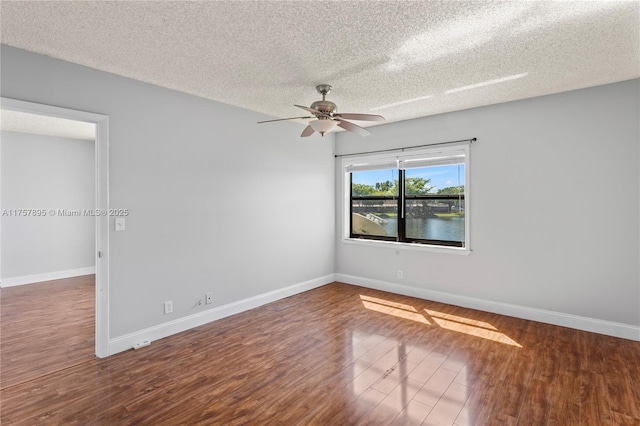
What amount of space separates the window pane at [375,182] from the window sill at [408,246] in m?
0.81

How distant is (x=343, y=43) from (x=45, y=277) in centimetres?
666

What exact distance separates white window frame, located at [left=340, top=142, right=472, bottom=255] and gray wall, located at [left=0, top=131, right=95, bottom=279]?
5085 millimetres

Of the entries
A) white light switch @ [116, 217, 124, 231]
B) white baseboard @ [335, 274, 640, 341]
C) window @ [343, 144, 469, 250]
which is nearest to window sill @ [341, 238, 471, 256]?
window @ [343, 144, 469, 250]

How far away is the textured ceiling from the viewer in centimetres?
206

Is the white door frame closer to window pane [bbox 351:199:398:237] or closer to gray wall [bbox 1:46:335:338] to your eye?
gray wall [bbox 1:46:335:338]

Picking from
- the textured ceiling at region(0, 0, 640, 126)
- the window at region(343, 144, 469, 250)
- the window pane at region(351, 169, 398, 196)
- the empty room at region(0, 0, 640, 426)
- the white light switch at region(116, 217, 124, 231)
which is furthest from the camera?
the window pane at region(351, 169, 398, 196)

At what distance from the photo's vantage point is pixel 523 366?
Result: 278 centimetres

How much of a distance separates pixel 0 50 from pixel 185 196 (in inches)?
71.8

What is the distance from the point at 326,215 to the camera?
5.57 meters

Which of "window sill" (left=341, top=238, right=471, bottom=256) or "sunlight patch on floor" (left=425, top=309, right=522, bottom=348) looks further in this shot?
"window sill" (left=341, top=238, right=471, bottom=256)

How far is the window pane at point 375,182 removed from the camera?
204 inches

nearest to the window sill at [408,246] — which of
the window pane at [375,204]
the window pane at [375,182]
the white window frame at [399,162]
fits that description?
the white window frame at [399,162]

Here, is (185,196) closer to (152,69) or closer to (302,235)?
(152,69)

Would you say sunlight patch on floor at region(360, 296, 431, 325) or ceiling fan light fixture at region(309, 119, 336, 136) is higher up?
ceiling fan light fixture at region(309, 119, 336, 136)
